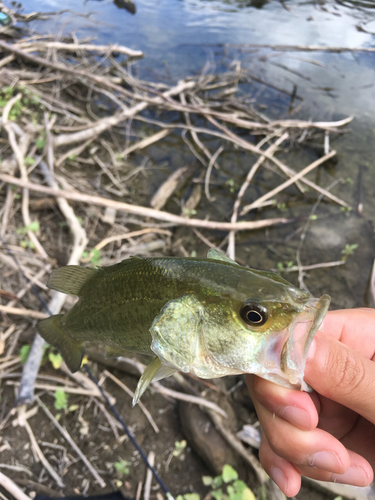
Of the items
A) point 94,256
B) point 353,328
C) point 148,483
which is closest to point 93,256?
point 94,256

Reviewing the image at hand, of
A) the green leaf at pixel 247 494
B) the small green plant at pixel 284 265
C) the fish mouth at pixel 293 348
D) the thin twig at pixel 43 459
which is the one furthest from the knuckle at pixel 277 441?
the small green plant at pixel 284 265

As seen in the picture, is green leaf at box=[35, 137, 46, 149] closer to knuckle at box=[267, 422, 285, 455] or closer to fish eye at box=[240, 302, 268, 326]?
fish eye at box=[240, 302, 268, 326]

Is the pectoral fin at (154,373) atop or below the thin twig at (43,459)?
atop

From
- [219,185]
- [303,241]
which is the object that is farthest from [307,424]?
[219,185]

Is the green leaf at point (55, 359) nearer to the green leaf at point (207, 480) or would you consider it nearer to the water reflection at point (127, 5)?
the green leaf at point (207, 480)

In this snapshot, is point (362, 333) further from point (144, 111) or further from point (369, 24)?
point (369, 24)

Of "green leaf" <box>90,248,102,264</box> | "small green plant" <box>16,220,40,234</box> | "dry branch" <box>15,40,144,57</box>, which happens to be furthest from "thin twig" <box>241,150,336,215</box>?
"dry branch" <box>15,40,144,57</box>
